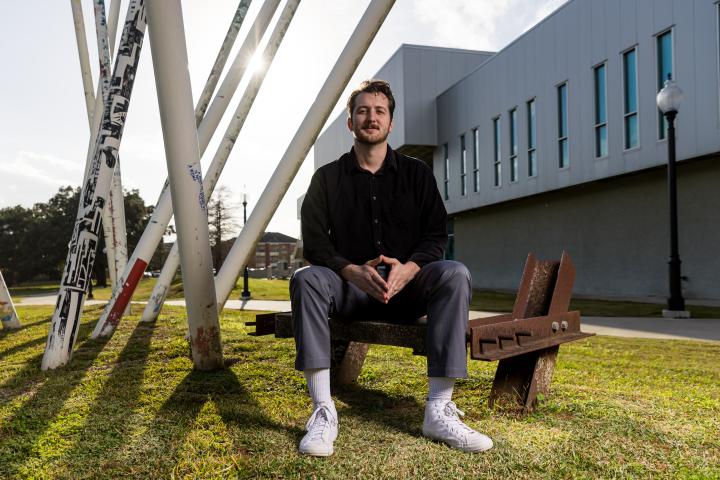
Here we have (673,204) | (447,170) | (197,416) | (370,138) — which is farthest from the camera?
(447,170)

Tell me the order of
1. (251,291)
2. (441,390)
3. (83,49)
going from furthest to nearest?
1. (251,291)
2. (83,49)
3. (441,390)

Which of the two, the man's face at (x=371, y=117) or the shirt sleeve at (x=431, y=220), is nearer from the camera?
the shirt sleeve at (x=431, y=220)

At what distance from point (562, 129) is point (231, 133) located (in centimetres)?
1525

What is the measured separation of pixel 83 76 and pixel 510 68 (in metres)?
17.4

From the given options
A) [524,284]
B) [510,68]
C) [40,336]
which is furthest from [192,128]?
[510,68]

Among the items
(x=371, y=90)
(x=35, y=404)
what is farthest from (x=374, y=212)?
(x=35, y=404)

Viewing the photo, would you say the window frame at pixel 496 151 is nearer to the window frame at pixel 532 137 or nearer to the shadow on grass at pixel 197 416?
the window frame at pixel 532 137

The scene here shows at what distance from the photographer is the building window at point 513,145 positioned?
70.5 ft

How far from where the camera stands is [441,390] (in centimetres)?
230

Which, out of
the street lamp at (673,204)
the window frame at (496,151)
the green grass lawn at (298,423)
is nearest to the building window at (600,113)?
the window frame at (496,151)

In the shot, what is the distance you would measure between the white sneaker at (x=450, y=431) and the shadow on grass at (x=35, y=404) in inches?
60.8

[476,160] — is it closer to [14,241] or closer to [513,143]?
[513,143]

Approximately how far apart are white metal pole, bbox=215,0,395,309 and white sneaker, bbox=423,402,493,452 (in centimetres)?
272

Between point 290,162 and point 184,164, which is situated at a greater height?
point 290,162
